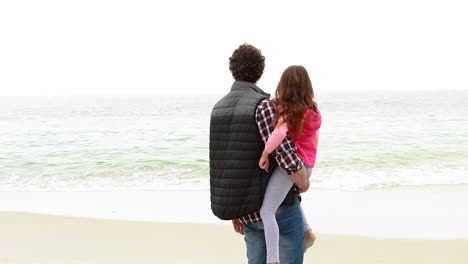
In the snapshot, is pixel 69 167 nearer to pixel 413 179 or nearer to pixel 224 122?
pixel 413 179

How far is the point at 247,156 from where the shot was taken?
7.16 ft

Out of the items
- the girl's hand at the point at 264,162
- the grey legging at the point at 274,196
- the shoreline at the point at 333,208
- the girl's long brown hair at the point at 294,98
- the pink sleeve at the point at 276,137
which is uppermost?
the girl's long brown hair at the point at 294,98

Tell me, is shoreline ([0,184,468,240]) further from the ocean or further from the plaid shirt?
the plaid shirt

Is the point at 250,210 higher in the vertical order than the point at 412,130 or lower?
higher

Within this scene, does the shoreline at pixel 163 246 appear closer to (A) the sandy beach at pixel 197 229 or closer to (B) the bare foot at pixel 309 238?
(A) the sandy beach at pixel 197 229

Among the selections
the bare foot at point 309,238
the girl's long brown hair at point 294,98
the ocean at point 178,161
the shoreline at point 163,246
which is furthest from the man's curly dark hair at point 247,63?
the ocean at point 178,161

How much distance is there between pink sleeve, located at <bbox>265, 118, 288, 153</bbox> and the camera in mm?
2076

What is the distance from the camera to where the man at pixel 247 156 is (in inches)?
84.7

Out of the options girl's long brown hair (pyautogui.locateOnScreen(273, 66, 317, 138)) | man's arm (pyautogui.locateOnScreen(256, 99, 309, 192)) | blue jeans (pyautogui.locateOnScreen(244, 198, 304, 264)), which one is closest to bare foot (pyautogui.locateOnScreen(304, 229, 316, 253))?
blue jeans (pyautogui.locateOnScreen(244, 198, 304, 264))

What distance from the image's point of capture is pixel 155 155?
657 inches

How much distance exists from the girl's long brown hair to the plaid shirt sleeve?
0.04 metres

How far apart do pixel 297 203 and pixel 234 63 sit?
751 mm

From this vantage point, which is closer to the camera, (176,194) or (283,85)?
(283,85)

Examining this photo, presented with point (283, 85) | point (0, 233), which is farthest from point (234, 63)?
point (0, 233)
